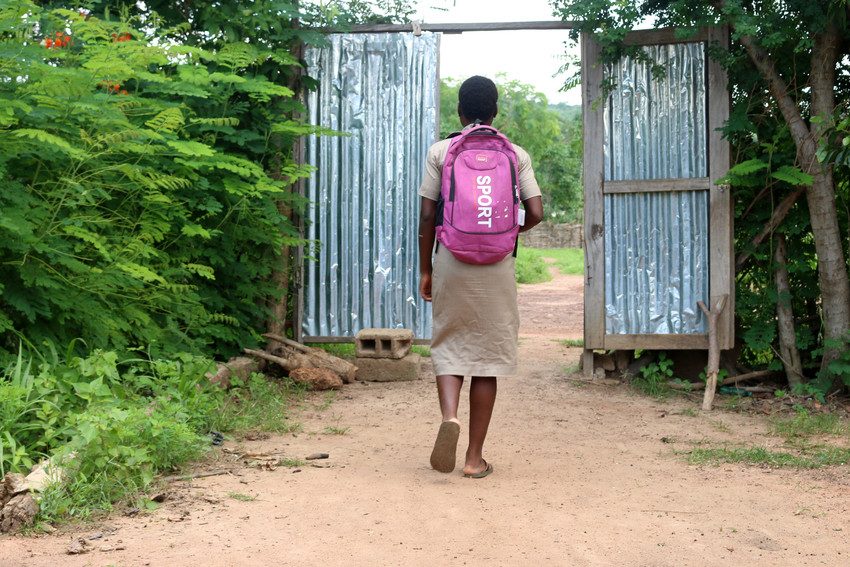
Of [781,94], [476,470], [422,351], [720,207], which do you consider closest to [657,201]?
[720,207]

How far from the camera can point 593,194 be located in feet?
26.3

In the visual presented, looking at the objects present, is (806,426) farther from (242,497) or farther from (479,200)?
(242,497)

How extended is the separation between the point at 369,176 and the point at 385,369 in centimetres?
170

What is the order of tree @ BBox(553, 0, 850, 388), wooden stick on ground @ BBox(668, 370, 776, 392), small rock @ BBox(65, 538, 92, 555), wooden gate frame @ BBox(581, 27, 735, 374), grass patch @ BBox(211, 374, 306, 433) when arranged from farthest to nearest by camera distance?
wooden gate frame @ BBox(581, 27, 735, 374) < wooden stick on ground @ BBox(668, 370, 776, 392) < tree @ BBox(553, 0, 850, 388) < grass patch @ BBox(211, 374, 306, 433) < small rock @ BBox(65, 538, 92, 555)

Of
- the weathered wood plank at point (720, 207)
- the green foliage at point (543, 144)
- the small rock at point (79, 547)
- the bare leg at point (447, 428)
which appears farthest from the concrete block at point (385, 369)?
the green foliage at point (543, 144)

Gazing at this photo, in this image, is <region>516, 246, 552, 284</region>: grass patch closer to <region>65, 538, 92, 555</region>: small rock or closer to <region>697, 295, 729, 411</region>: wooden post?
<region>697, 295, 729, 411</region>: wooden post

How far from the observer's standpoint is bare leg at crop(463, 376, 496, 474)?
191 inches

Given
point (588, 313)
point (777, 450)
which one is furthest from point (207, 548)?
point (588, 313)

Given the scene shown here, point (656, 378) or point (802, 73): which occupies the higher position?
point (802, 73)

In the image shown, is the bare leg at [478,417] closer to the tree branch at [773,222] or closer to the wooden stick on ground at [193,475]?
the wooden stick on ground at [193,475]

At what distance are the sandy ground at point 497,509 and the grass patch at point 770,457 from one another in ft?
0.41

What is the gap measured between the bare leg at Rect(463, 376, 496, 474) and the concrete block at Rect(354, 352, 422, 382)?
3.28m

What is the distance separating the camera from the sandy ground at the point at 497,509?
3.62 m

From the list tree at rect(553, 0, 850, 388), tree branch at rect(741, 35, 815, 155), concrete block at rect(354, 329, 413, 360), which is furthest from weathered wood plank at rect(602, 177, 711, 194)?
concrete block at rect(354, 329, 413, 360)
